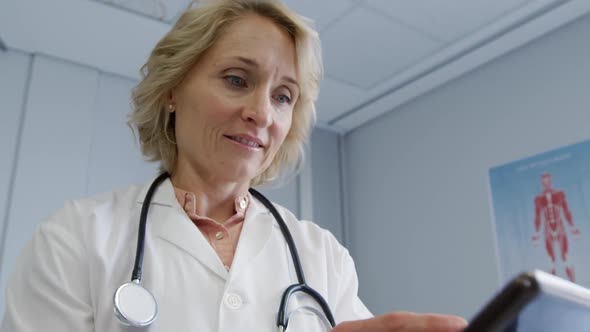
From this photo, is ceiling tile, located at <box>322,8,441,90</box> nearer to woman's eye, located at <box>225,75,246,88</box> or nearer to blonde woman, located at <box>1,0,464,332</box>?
blonde woman, located at <box>1,0,464,332</box>

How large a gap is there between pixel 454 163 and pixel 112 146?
1.59 metres

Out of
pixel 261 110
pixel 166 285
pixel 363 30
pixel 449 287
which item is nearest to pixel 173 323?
pixel 166 285

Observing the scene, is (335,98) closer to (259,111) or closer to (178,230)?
(259,111)

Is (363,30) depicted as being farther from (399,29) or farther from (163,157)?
(163,157)

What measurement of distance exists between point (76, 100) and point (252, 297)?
1.81 metres

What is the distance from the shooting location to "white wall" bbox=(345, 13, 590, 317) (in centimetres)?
195

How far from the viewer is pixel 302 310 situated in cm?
79

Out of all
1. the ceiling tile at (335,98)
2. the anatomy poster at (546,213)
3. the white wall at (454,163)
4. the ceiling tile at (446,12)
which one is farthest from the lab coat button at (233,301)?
the ceiling tile at (335,98)

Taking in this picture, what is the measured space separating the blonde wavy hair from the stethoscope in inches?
3.9

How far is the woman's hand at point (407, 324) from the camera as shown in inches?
16.1

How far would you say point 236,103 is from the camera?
2.79 ft

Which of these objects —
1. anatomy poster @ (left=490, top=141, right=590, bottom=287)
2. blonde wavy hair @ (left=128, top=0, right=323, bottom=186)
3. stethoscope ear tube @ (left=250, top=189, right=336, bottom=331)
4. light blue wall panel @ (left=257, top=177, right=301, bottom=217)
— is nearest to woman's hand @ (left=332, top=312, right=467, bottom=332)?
stethoscope ear tube @ (left=250, top=189, right=336, bottom=331)

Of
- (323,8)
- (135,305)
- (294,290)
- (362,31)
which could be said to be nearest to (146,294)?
(135,305)

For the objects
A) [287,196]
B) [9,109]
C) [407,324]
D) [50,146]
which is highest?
[9,109]
